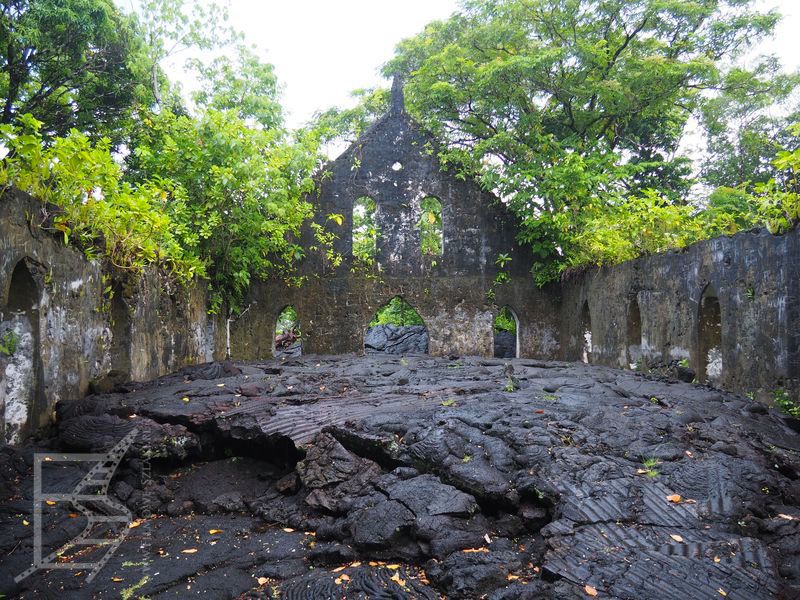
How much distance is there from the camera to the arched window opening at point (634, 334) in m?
10.1

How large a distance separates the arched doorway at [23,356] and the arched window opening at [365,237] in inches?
394

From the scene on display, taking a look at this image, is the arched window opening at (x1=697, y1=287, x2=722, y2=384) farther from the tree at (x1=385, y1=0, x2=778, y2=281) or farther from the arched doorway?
the arched doorway

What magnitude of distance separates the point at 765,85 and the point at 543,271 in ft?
23.0

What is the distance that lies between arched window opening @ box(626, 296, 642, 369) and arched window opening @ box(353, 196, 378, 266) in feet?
22.5

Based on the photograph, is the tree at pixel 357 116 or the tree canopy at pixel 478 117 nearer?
the tree canopy at pixel 478 117

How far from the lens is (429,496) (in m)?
3.91

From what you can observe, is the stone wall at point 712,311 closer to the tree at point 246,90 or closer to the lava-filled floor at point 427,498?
the lava-filled floor at point 427,498

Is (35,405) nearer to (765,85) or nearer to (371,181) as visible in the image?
(371,181)

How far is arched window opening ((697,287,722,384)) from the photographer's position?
8000 mm

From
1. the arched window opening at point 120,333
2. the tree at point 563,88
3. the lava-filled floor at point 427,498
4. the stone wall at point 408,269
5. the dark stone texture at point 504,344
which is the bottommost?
the lava-filled floor at point 427,498

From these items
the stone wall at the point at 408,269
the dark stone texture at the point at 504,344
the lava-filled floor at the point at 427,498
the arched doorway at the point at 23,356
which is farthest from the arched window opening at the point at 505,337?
the arched doorway at the point at 23,356

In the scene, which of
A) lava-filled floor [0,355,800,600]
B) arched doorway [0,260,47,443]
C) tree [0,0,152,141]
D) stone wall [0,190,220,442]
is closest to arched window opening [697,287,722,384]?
lava-filled floor [0,355,800,600]

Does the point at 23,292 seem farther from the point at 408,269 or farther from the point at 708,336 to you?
the point at 408,269

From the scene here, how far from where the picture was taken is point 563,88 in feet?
46.4
